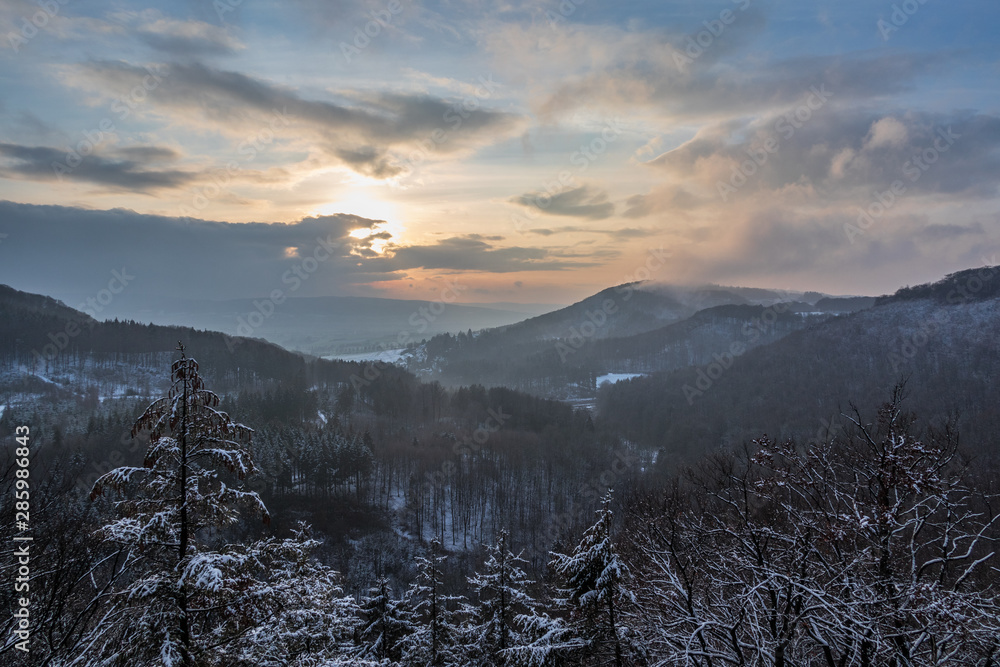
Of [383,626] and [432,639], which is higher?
[432,639]

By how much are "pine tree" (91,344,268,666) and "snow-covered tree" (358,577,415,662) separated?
1350cm

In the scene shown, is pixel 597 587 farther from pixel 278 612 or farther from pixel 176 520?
pixel 176 520

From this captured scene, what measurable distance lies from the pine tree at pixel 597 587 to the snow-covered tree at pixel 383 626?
991cm

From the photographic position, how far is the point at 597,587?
12.5 metres

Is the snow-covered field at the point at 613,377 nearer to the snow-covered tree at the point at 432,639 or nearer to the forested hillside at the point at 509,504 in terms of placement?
the forested hillside at the point at 509,504

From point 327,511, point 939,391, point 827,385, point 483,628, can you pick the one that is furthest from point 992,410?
point 327,511

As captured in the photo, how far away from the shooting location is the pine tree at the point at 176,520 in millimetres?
6949

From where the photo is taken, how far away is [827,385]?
376ft

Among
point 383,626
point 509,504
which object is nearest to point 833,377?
point 509,504

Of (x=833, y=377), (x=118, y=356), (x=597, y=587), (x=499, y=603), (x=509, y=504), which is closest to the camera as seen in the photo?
(x=597, y=587)

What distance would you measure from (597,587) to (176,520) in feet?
33.7

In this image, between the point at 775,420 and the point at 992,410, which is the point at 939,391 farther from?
the point at 775,420

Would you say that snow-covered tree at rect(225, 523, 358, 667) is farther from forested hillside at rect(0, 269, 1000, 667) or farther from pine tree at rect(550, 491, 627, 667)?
pine tree at rect(550, 491, 627, 667)

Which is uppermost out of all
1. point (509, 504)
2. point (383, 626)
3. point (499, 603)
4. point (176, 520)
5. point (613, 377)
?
point (176, 520)
